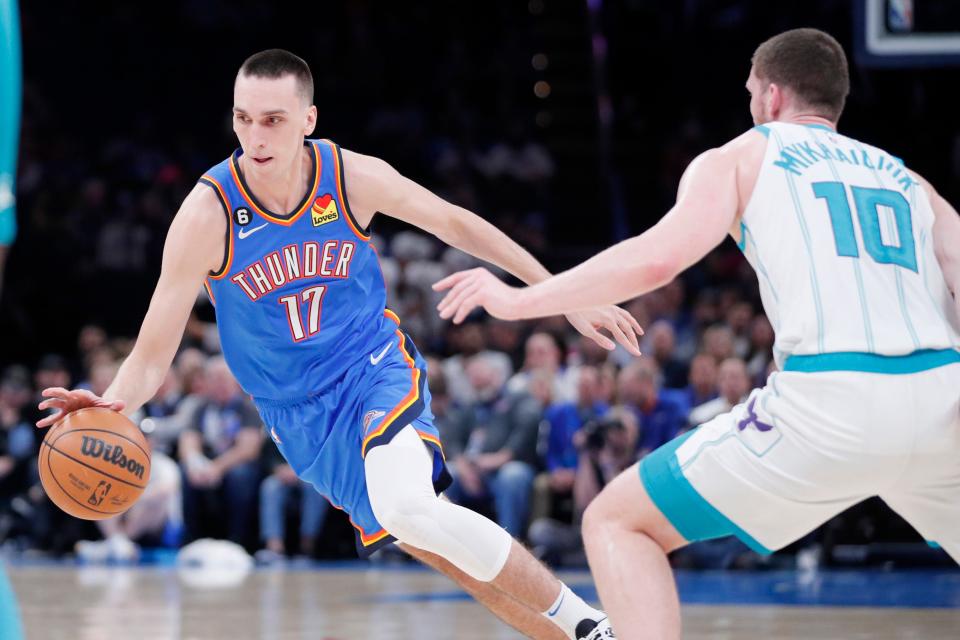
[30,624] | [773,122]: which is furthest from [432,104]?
[773,122]

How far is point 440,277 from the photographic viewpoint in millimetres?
12656

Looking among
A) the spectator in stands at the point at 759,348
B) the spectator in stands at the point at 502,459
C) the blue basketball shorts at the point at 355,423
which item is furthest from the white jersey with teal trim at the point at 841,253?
the spectator in stands at the point at 502,459

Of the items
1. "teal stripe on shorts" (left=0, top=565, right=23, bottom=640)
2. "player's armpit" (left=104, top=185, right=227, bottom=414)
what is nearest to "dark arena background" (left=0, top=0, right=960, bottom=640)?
"teal stripe on shorts" (left=0, top=565, right=23, bottom=640)

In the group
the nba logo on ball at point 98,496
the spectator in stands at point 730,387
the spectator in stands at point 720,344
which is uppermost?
the nba logo on ball at point 98,496

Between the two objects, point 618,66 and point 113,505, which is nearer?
point 113,505

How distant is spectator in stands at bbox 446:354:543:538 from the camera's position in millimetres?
10352

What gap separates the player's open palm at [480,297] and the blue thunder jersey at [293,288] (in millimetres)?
1499

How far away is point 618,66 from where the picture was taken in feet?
53.4

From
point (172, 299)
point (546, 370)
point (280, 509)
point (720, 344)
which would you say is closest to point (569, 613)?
point (172, 299)

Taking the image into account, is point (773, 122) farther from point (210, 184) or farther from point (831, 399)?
point (210, 184)

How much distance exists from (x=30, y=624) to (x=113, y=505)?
283cm

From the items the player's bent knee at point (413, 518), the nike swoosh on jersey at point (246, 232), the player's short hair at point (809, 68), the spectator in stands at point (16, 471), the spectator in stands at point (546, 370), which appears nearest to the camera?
the player's short hair at point (809, 68)

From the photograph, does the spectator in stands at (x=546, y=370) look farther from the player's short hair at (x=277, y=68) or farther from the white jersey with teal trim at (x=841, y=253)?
the white jersey with teal trim at (x=841, y=253)

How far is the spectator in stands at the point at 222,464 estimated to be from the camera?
11.2 meters
